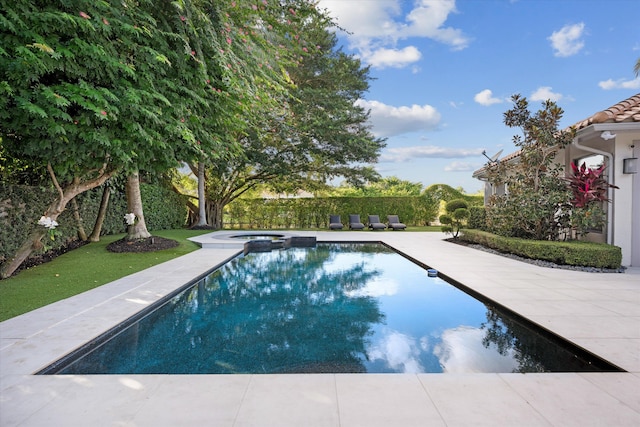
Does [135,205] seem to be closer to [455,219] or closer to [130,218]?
[130,218]

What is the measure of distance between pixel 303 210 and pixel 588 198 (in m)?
14.3

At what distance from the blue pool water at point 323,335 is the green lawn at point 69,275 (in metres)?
1.58

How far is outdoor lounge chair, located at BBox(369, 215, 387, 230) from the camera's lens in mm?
18344

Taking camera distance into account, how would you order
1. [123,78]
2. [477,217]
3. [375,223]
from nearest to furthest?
[123,78], [477,217], [375,223]

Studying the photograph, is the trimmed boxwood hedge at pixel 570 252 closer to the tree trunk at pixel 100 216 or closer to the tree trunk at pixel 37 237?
the tree trunk at pixel 37 237

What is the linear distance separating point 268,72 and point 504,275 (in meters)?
6.58

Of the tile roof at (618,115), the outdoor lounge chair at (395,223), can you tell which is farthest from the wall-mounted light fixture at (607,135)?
the outdoor lounge chair at (395,223)

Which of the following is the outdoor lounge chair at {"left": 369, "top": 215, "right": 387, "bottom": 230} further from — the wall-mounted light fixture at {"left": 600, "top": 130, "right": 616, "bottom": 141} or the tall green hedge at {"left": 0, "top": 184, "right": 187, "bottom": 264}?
the wall-mounted light fixture at {"left": 600, "top": 130, "right": 616, "bottom": 141}

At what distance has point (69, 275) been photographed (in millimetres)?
6672

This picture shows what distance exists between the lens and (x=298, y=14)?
7.89 m

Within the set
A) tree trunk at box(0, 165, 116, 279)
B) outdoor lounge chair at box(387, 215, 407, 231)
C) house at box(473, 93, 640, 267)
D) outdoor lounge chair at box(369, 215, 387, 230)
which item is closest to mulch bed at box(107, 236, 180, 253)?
tree trunk at box(0, 165, 116, 279)

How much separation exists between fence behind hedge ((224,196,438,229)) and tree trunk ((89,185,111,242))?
382 inches

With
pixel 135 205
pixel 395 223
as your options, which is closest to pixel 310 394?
pixel 135 205

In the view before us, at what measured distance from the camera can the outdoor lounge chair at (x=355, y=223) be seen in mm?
18844
